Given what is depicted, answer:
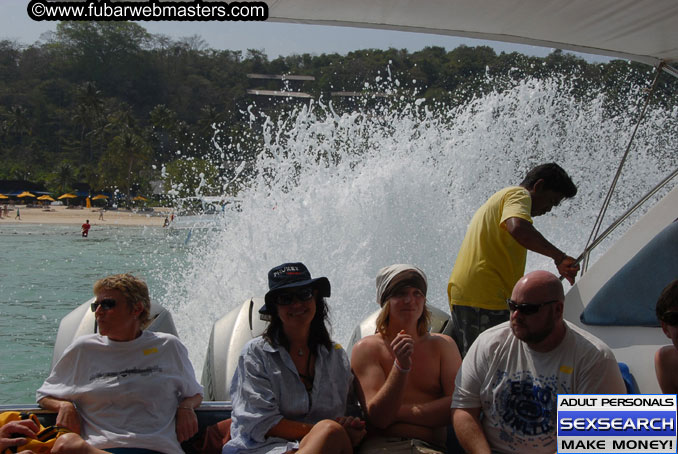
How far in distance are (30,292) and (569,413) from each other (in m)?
18.0

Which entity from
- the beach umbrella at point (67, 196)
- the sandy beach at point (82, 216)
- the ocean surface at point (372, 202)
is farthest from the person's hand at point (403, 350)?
the beach umbrella at point (67, 196)

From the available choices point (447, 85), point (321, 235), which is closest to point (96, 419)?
point (321, 235)

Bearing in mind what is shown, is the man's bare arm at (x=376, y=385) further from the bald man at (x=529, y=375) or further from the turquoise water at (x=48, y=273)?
the turquoise water at (x=48, y=273)

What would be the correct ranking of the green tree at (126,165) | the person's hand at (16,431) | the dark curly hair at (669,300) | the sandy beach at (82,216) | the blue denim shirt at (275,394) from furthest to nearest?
the green tree at (126,165), the sandy beach at (82,216), the blue denim shirt at (275,394), the person's hand at (16,431), the dark curly hair at (669,300)

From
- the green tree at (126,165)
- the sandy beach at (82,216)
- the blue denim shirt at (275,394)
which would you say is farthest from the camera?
the green tree at (126,165)

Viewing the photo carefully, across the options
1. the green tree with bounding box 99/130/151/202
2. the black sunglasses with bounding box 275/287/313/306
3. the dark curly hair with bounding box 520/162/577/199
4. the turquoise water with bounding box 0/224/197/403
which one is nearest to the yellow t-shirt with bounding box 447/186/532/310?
the dark curly hair with bounding box 520/162/577/199

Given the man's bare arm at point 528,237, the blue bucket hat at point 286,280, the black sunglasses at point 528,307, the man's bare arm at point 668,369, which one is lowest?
the man's bare arm at point 668,369

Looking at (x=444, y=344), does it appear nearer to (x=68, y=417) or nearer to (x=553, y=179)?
(x=553, y=179)

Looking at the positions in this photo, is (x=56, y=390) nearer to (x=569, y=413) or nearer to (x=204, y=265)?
(x=569, y=413)

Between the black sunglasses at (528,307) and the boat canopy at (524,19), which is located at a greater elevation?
the boat canopy at (524,19)

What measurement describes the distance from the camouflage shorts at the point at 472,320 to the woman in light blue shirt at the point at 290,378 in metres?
0.82

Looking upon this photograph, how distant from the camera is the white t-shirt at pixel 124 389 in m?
2.95

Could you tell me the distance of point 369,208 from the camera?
29.3ft

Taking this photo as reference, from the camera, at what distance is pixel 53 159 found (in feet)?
273
